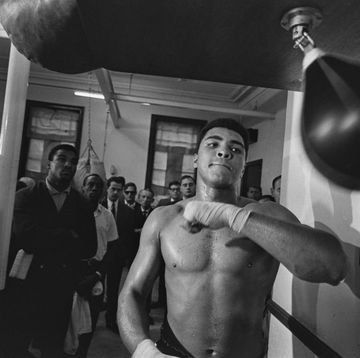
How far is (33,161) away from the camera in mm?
6469

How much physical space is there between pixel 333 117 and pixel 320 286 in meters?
1.05

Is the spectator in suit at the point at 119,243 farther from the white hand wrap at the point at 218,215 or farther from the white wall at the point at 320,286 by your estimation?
the white hand wrap at the point at 218,215

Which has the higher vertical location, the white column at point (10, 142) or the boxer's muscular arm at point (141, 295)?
the white column at point (10, 142)

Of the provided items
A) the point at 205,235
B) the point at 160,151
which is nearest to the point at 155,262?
the point at 205,235

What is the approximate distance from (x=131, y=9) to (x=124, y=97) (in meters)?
4.85

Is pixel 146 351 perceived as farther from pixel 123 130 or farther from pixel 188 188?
pixel 123 130

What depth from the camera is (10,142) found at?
181cm

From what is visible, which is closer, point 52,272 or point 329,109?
point 329,109

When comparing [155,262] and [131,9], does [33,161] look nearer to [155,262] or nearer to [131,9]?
[155,262]

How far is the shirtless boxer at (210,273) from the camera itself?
1.21 meters

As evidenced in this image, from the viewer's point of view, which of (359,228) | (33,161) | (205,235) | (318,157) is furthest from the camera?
(33,161)

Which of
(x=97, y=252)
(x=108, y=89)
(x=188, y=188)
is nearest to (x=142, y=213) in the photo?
(x=188, y=188)

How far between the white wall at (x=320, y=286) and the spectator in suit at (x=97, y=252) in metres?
1.21

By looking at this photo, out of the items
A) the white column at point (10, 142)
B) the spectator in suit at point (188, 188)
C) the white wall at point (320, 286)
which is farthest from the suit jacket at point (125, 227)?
the white wall at point (320, 286)
